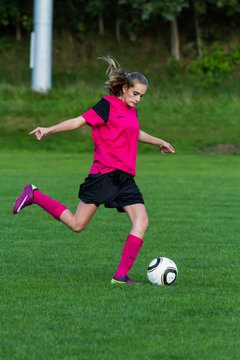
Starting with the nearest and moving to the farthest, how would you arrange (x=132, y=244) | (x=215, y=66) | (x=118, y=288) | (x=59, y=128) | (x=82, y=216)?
(x=118, y=288)
(x=59, y=128)
(x=132, y=244)
(x=82, y=216)
(x=215, y=66)

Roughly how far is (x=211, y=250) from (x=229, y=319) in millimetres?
3773

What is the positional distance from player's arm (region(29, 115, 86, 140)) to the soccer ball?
1281 millimetres

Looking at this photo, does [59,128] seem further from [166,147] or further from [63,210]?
[166,147]

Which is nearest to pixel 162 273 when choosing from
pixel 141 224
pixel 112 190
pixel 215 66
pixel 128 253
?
pixel 128 253

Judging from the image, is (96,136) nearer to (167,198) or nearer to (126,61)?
(167,198)

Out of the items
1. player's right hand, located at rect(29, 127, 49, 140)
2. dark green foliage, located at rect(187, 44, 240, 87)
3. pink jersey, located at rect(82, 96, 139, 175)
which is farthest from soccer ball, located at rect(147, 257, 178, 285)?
dark green foliage, located at rect(187, 44, 240, 87)

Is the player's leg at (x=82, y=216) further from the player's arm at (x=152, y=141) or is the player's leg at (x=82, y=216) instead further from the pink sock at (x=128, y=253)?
the player's arm at (x=152, y=141)

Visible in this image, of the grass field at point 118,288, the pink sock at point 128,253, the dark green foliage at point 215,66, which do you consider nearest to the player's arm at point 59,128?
the pink sock at point 128,253

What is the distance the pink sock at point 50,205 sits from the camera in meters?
9.16

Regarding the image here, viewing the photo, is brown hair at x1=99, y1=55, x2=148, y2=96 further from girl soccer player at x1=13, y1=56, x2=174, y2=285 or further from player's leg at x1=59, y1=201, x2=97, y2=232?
player's leg at x1=59, y1=201, x2=97, y2=232

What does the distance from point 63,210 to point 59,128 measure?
2.90 ft

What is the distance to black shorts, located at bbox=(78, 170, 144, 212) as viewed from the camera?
8766 mm

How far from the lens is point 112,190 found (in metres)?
8.76

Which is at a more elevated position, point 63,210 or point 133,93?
point 133,93
